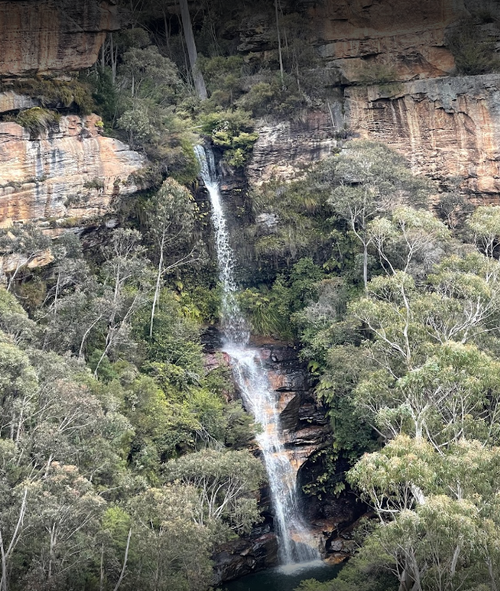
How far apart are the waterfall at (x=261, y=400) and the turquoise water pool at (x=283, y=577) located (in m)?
0.62

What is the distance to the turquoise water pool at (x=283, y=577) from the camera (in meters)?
20.7

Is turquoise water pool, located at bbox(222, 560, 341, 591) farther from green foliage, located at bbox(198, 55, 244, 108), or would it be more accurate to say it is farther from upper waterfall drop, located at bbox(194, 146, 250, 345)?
green foliage, located at bbox(198, 55, 244, 108)

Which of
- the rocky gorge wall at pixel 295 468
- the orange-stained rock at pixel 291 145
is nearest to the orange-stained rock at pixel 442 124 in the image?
the orange-stained rock at pixel 291 145

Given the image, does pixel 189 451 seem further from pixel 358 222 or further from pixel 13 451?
pixel 358 222

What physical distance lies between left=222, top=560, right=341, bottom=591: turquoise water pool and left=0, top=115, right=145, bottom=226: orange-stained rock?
16.1 metres

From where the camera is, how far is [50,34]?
1147 inches

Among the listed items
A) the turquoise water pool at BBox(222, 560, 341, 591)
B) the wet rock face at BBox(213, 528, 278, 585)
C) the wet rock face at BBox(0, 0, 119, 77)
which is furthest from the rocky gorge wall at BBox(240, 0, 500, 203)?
the turquoise water pool at BBox(222, 560, 341, 591)

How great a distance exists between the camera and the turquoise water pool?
67.8 feet

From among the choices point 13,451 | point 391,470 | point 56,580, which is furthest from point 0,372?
point 391,470

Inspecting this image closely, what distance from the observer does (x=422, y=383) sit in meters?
16.9

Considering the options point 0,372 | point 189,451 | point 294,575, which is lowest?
point 294,575

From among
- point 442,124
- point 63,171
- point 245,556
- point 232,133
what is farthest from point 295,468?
point 442,124

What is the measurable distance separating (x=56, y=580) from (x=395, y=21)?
110ft

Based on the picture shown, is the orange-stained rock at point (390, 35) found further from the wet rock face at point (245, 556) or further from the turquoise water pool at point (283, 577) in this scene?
the turquoise water pool at point (283, 577)
